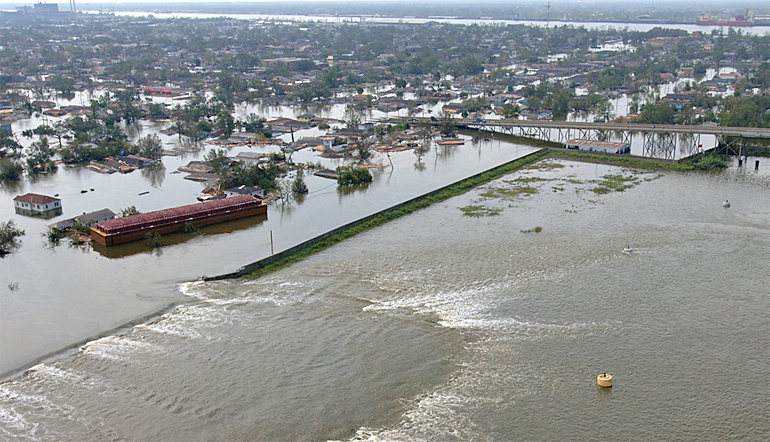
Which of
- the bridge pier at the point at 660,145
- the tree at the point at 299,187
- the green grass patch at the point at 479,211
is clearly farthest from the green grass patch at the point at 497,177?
the tree at the point at 299,187

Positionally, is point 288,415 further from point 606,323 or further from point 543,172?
point 543,172

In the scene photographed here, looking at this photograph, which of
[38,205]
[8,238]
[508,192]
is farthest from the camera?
[508,192]

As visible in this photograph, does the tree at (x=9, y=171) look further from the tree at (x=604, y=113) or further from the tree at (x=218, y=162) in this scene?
the tree at (x=604, y=113)

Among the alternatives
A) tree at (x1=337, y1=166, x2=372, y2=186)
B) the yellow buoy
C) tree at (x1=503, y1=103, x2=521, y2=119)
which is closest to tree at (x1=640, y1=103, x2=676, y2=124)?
tree at (x1=503, y1=103, x2=521, y2=119)

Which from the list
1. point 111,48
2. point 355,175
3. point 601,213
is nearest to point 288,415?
point 601,213

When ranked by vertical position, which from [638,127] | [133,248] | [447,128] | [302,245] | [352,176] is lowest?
[133,248]

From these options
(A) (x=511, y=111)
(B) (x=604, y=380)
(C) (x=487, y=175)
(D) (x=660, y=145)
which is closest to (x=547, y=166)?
(C) (x=487, y=175)

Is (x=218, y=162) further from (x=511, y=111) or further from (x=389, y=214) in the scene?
(x=511, y=111)
